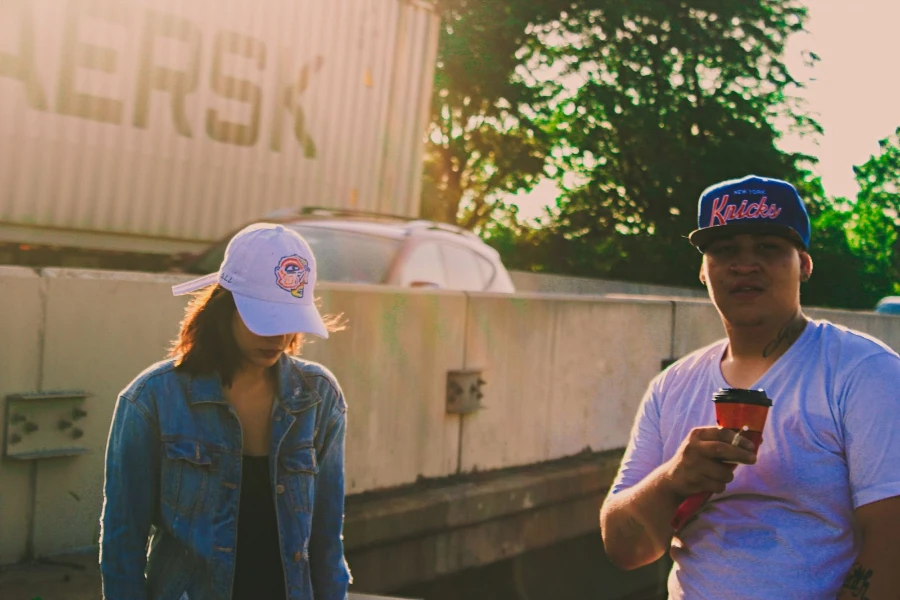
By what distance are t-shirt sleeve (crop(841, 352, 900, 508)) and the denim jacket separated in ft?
4.25

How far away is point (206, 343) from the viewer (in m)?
2.66

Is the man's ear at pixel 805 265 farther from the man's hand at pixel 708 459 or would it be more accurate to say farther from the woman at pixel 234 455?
the woman at pixel 234 455

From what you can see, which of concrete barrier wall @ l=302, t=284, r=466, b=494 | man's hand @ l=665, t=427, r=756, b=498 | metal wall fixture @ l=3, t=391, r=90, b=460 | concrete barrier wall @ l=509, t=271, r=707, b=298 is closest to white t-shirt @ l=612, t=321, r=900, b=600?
man's hand @ l=665, t=427, r=756, b=498

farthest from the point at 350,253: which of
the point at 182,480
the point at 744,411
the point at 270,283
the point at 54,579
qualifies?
the point at 744,411

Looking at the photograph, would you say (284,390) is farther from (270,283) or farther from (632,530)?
(632,530)

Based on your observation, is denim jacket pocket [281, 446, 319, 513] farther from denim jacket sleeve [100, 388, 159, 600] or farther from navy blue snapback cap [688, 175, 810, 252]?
navy blue snapback cap [688, 175, 810, 252]

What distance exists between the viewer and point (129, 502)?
8.18ft

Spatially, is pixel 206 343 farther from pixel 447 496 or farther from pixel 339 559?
Answer: pixel 447 496

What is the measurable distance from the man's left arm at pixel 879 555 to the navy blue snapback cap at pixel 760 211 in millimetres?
642

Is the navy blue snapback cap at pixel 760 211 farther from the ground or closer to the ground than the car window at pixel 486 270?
farther from the ground

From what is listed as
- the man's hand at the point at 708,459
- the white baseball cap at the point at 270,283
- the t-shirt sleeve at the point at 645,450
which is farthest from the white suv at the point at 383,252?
the man's hand at the point at 708,459

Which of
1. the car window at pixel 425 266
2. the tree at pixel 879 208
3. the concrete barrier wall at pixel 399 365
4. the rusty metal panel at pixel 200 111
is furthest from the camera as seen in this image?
the tree at pixel 879 208

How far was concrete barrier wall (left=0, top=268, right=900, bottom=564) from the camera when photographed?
456cm

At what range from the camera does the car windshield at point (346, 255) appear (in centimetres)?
772
